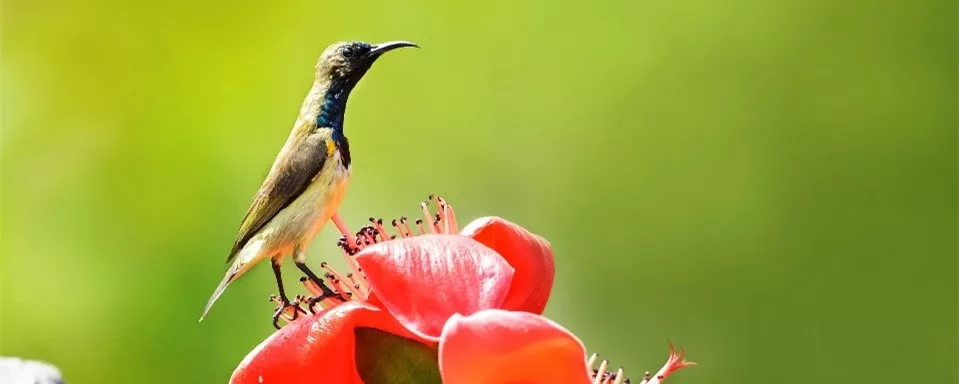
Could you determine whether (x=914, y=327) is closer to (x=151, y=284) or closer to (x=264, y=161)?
(x=264, y=161)

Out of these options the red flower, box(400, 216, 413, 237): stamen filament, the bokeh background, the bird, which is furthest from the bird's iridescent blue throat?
the bokeh background

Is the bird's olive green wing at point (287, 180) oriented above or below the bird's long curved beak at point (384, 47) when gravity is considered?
below

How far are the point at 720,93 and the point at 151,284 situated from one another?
1168 mm

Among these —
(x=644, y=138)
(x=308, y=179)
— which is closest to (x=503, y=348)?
(x=308, y=179)

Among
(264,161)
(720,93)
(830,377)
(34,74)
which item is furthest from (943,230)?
(34,74)

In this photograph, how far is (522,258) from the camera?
0.62 metres

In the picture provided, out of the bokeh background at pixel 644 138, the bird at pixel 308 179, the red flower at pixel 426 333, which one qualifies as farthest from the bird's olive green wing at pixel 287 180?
the bokeh background at pixel 644 138

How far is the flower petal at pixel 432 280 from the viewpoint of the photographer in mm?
521

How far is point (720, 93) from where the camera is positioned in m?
2.22

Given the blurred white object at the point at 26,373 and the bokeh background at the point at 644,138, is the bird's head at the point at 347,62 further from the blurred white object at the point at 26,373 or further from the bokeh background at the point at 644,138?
the bokeh background at the point at 644,138

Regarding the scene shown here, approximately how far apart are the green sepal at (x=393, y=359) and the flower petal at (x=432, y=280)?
2cm

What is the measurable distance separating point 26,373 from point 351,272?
7.7 inches

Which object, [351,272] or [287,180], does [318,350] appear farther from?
[287,180]

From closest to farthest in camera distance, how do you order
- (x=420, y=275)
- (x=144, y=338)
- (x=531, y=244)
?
(x=420, y=275)
(x=531, y=244)
(x=144, y=338)
